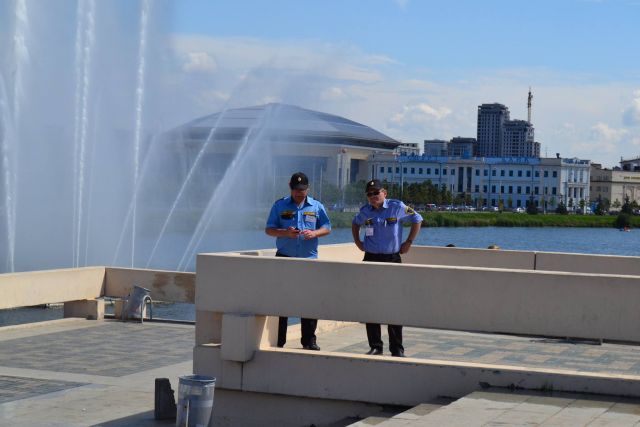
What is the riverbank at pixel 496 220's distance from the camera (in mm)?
122631

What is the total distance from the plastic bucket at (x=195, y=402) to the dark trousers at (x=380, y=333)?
6.10 feet

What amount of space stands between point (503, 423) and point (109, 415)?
391 cm

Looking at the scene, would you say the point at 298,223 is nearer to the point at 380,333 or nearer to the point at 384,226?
the point at 384,226

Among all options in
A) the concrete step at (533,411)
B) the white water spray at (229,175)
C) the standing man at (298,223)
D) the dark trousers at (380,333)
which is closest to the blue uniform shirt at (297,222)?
the standing man at (298,223)

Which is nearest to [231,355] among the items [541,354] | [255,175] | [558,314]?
[558,314]

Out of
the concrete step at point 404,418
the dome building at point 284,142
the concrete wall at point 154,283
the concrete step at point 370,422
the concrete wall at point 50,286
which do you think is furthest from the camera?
the dome building at point 284,142

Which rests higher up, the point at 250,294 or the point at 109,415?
the point at 250,294

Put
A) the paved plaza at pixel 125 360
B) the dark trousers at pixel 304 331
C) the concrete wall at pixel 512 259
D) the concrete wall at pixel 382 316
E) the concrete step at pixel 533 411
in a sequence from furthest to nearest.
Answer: the concrete wall at pixel 512 259 < the dark trousers at pixel 304 331 < the paved plaza at pixel 125 360 < the concrete wall at pixel 382 316 < the concrete step at pixel 533 411

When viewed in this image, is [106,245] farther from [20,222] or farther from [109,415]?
[109,415]

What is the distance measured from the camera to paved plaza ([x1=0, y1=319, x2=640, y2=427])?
10.1 metres

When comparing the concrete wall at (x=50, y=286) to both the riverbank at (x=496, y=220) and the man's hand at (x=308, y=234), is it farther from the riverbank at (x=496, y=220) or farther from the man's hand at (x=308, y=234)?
the riverbank at (x=496, y=220)

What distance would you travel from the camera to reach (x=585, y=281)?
28.7 feet

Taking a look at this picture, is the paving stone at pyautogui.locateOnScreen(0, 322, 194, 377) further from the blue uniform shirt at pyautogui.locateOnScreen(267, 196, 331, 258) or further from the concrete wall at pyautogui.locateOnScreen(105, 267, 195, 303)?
the blue uniform shirt at pyautogui.locateOnScreen(267, 196, 331, 258)

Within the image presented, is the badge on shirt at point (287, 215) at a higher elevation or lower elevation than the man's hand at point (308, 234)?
higher
